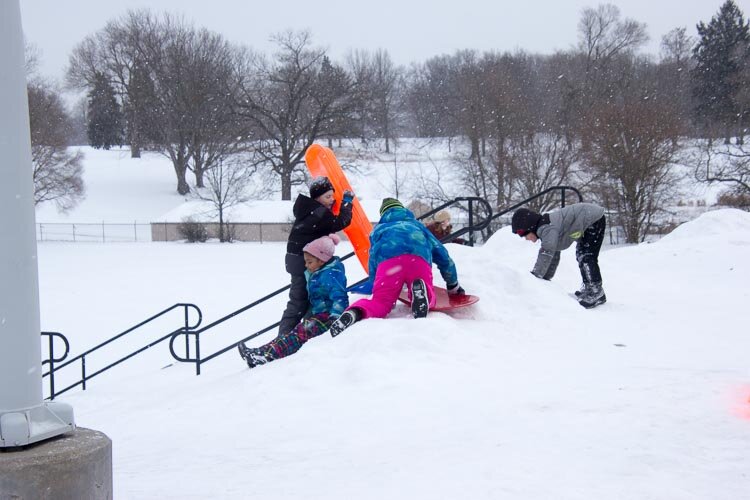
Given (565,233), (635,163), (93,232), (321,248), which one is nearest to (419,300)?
(321,248)

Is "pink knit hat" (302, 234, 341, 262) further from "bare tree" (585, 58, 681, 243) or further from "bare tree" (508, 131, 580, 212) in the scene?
"bare tree" (508, 131, 580, 212)

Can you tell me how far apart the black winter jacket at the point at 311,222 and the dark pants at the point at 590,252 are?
294cm

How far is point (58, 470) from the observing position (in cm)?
278

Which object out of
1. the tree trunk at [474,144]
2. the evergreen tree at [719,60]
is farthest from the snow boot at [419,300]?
the evergreen tree at [719,60]

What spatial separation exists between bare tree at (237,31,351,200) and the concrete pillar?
4933cm

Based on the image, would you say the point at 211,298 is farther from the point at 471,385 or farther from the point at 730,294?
the point at 471,385

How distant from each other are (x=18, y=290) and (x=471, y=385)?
292cm

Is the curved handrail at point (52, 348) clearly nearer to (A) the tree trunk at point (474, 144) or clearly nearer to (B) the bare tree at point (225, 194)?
(B) the bare tree at point (225, 194)

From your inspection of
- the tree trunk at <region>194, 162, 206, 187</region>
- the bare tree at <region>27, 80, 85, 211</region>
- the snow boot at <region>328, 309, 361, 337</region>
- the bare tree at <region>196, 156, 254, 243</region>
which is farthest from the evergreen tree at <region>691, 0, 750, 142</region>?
the snow boot at <region>328, 309, 361, 337</region>

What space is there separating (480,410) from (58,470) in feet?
7.95

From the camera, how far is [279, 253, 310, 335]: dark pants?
721 centimetres

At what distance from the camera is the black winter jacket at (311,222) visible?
23.8ft

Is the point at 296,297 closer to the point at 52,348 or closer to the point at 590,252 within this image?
the point at 590,252

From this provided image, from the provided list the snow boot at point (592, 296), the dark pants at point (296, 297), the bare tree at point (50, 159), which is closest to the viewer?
the dark pants at point (296, 297)
